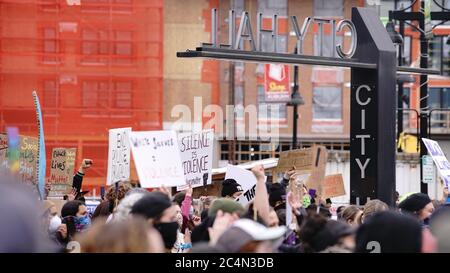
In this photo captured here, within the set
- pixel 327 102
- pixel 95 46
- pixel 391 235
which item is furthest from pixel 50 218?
pixel 327 102

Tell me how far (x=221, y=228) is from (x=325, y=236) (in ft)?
2.42

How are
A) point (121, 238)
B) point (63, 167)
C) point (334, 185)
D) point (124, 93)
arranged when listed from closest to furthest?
point (121, 238) < point (334, 185) < point (63, 167) < point (124, 93)

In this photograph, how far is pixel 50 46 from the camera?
37.2m

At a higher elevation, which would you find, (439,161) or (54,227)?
(439,161)

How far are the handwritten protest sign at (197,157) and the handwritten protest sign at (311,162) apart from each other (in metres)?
1.02

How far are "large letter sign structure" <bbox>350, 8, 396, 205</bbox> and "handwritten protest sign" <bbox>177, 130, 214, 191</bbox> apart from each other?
1726mm

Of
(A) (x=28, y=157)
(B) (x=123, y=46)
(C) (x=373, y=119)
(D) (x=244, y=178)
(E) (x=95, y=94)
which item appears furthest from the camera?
(B) (x=123, y=46)

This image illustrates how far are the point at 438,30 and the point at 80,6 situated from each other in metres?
17.6

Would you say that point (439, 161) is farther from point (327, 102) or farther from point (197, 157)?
point (327, 102)

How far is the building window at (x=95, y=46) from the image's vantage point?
126 feet

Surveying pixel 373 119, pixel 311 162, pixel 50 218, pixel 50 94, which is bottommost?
pixel 50 218

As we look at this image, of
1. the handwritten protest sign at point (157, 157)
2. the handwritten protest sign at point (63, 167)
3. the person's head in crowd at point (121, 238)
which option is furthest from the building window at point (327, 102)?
the person's head in crowd at point (121, 238)

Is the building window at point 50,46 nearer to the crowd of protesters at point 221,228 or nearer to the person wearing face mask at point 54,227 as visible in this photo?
the crowd of protesters at point 221,228
